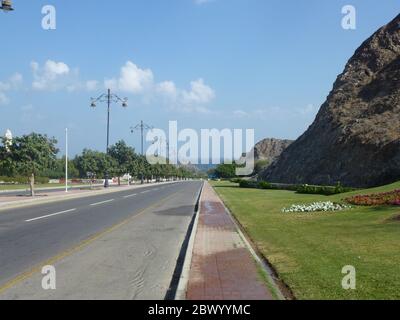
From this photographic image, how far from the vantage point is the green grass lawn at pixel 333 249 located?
314 inches

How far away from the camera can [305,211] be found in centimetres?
2214

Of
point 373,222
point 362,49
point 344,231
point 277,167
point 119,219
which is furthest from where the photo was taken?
point 277,167

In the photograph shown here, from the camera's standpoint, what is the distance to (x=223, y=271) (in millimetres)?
9445

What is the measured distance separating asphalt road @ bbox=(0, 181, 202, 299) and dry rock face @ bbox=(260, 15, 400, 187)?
2880cm

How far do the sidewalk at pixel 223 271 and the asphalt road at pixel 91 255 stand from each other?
56 cm

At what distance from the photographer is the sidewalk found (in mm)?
7637

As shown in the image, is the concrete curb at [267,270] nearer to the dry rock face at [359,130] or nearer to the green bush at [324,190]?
the green bush at [324,190]

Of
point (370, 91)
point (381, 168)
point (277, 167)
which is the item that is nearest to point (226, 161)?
point (277, 167)

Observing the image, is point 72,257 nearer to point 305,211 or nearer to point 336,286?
point 336,286

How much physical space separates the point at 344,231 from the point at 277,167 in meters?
58.6
